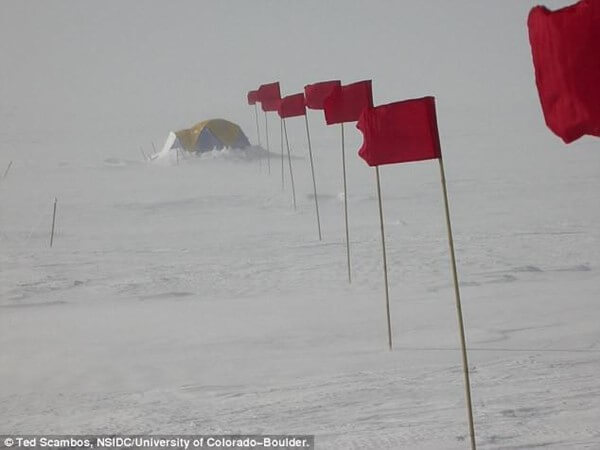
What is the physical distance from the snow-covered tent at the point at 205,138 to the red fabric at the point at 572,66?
2063 centimetres

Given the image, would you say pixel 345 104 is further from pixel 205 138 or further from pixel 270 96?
pixel 205 138

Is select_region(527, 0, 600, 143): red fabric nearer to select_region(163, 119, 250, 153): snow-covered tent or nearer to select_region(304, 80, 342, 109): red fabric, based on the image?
select_region(304, 80, 342, 109): red fabric

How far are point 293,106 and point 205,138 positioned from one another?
943cm

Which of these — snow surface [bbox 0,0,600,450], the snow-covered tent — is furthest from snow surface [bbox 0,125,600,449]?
the snow-covered tent

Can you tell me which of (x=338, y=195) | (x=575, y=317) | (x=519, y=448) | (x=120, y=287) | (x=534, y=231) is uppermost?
(x=338, y=195)

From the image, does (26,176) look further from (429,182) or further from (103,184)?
(429,182)

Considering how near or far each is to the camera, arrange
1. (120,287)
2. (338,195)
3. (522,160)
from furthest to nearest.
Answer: (522,160) → (338,195) → (120,287)

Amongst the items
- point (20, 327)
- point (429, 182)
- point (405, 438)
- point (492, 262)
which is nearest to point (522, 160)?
point (429, 182)

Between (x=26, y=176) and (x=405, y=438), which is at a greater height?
(x=26, y=176)

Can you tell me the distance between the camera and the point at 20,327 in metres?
7.98

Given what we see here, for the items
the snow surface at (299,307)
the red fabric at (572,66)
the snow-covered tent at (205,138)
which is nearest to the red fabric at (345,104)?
the snow surface at (299,307)

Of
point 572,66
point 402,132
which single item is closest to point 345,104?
point 402,132

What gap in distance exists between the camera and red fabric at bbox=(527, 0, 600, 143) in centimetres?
271

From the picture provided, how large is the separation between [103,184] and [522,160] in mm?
11960
